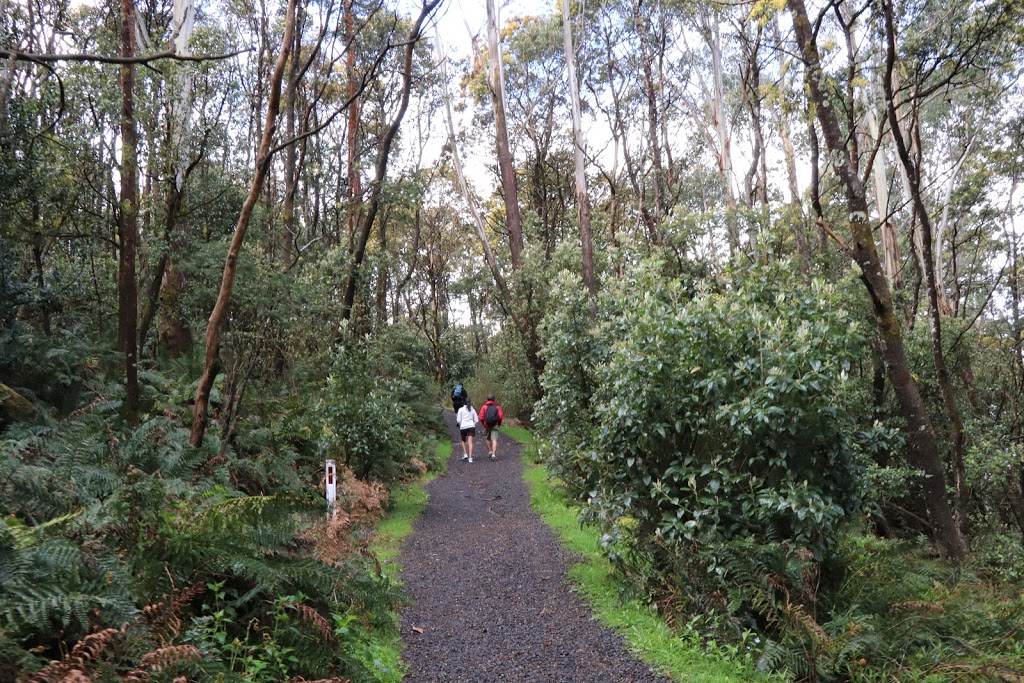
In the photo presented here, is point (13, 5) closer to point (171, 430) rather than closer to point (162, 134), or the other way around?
point (162, 134)

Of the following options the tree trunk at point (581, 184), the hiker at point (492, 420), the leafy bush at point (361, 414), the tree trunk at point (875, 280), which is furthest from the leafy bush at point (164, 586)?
the hiker at point (492, 420)

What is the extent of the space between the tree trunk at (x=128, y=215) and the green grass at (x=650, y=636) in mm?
6414

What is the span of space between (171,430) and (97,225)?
7.91m

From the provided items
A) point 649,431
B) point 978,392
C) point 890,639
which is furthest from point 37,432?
point 978,392

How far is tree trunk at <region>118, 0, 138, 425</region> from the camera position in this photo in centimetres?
1032

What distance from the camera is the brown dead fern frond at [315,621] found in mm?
4556

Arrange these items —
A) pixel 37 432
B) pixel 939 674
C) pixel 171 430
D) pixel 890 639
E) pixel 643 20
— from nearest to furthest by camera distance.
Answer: pixel 939 674 → pixel 890 639 → pixel 37 432 → pixel 171 430 → pixel 643 20

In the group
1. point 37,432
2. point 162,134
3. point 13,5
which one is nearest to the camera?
point 37,432

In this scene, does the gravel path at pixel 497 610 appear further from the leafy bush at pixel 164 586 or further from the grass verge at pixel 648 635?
the leafy bush at pixel 164 586

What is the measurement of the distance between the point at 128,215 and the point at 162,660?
8832 millimetres

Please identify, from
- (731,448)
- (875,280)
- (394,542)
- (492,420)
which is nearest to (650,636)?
(731,448)

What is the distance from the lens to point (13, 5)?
42.2 ft

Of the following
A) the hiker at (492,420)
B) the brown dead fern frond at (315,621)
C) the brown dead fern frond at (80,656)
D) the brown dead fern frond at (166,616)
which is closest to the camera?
the brown dead fern frond at (80,656)

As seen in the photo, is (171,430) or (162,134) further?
(162,134)
